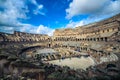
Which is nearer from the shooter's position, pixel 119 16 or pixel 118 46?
pixel 118 46

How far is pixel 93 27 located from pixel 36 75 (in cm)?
4407

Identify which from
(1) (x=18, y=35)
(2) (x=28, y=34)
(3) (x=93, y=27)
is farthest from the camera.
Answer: (2) (x=28, y=34)

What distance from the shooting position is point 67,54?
3070 cm

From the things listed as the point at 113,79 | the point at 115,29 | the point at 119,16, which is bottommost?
the point at 113,79

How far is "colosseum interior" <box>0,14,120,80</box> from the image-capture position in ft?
33.8

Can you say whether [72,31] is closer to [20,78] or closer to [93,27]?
[93,27]

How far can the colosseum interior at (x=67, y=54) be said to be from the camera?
1030 centimetres

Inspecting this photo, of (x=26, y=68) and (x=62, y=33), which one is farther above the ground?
(x=62, y=33)

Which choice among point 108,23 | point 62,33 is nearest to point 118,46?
point 108,23

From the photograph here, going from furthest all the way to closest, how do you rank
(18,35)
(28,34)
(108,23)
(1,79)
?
1. (28,34)
2. (18,35)
3. (108,23)
4. (1,79)

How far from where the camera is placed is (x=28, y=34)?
6981 cm

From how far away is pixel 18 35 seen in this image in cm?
6381

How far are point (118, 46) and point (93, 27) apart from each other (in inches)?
878

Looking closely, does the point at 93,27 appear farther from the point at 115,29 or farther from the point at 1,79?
the point at 1,79
